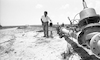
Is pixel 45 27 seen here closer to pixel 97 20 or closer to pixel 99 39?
pixel 97 20

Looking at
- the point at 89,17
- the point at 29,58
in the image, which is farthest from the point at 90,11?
the point at 29,58

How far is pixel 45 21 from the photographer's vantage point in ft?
23.8

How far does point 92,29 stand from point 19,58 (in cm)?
253

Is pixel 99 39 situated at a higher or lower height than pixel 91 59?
A: higher

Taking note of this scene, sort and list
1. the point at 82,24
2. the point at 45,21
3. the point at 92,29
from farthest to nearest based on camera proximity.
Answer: the point at 45,21 < the point at 82,24 < the point at 92,29

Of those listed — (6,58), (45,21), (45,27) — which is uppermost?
(45,21)

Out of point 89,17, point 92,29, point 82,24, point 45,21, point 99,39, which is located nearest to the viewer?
point 99,39

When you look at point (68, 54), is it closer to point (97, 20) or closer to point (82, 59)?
point (82, 59)

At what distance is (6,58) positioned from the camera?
3408 mm

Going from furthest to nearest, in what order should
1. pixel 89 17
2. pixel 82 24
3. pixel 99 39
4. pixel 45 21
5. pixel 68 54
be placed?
pixel 45 21 → pixel 68 54 → pixel 82 24 → pixel 89 17 → pixel 99 39

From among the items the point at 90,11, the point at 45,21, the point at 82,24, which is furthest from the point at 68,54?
the point at 45,21

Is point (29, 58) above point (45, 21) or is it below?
below

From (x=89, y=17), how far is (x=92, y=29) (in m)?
0.41

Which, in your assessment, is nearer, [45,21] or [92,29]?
[92,29]
